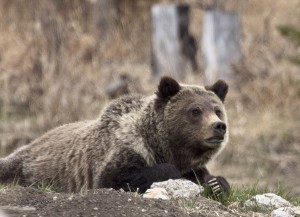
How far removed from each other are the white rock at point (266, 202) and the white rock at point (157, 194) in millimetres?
663

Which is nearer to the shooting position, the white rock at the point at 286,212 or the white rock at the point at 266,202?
the white rock at the point at 286,212

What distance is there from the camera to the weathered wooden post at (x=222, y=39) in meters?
14.6

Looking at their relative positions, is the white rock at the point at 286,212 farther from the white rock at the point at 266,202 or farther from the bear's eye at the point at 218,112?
the bear's eye at the point at 218,112

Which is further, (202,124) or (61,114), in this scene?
(61,114)

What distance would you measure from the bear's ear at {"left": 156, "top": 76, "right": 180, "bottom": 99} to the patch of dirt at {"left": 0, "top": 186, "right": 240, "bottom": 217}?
5.63 feet

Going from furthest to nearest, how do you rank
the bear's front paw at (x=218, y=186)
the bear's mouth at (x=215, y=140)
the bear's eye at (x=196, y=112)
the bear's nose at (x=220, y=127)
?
the bear's eye at (x=196, y=112) < the bear's mouth at (x=215, y=140) < the bear's nose at (x=220, y=127) < the bear's front paw at (x=218, y=186)

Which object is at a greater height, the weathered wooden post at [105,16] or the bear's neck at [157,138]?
the weathered wooden post at [105,16]

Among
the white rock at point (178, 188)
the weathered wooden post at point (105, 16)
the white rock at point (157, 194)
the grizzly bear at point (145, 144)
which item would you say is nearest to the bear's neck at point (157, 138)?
the grizzly bear at point (145, 144)

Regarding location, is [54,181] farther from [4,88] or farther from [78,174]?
[4,88]

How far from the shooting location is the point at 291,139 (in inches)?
534

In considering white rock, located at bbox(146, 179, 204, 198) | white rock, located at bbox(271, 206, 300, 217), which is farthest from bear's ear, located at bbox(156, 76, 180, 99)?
white rock, located at bbox(271, 206, 300, 217)

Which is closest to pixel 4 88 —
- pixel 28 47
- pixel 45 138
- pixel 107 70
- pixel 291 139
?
pixel 28 47

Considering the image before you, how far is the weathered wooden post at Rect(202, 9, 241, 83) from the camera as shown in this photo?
1463 centimetres

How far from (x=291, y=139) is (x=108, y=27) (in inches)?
174
